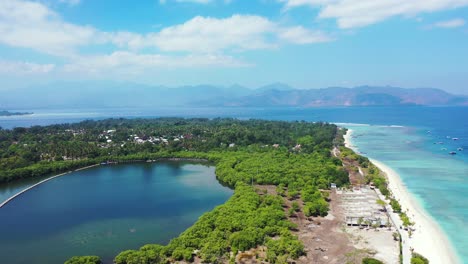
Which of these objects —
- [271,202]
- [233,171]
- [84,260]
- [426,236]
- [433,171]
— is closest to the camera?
[84,260]

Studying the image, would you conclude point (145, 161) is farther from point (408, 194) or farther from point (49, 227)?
point (408, 194)

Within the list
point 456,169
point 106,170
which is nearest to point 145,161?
point 106,170

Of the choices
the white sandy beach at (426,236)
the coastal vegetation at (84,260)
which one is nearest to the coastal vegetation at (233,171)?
the coastal vegetation at (84,260)

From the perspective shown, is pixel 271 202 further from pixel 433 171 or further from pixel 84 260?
pixel 433 171

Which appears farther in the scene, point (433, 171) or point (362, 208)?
point (433, 171)

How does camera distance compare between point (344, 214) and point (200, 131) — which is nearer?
point (344, 214)

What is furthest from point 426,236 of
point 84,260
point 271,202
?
point 84,260

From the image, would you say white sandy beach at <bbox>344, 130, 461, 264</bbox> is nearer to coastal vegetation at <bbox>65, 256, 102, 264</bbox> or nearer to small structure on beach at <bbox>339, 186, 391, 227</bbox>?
small structure on beach at <bbox>339, 186, 391, 227</bbox>
